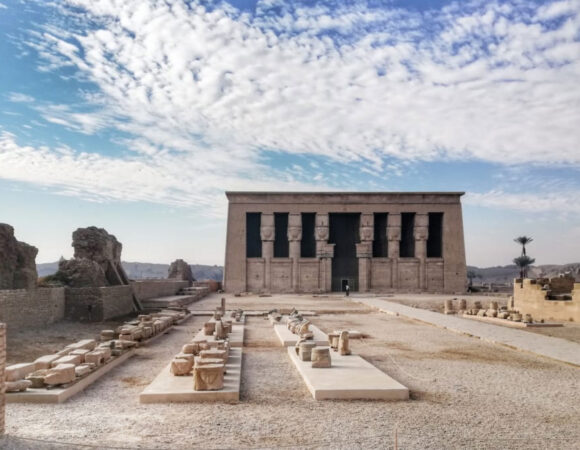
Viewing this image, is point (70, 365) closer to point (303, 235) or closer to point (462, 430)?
point (462, 430)

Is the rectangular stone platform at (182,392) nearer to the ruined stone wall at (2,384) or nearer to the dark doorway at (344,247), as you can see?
the ruined stone wall at (2,384)

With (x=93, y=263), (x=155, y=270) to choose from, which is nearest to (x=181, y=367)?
(x=93, y=263)

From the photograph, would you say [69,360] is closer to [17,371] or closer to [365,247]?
[17,371]

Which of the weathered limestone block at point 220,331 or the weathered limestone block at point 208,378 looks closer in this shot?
the weathered limestone block at point 208,378

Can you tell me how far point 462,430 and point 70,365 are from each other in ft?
19.0

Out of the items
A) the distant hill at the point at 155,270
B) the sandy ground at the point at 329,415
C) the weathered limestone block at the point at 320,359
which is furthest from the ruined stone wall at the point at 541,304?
the distant hill at the point at 155,270

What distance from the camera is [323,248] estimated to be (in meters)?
41.4

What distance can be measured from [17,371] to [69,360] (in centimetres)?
98

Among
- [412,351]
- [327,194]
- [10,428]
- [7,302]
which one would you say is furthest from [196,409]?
[327,194]

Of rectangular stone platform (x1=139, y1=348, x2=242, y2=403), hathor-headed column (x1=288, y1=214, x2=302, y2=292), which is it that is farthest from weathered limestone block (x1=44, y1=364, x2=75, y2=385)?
hathor-headed column (x1=288, y1=214, x2=302, y2=292)

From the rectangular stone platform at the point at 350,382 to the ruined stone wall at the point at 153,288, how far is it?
15004mm

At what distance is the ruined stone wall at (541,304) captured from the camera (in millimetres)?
19250

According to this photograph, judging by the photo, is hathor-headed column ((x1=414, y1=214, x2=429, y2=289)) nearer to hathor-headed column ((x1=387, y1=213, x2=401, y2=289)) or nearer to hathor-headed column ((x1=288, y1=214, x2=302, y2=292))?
hathor-headed column ((x1=387, y1=213, x2=401, y2=289))

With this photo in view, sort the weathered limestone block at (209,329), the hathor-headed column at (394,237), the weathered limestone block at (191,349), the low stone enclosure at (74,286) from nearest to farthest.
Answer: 1. the weathered limestone block at (191,349)
2. the weathered limestone block at (209,329)
3. the low stone enclosure at (74,286)
4. the hathor-headed column at (394,237)
